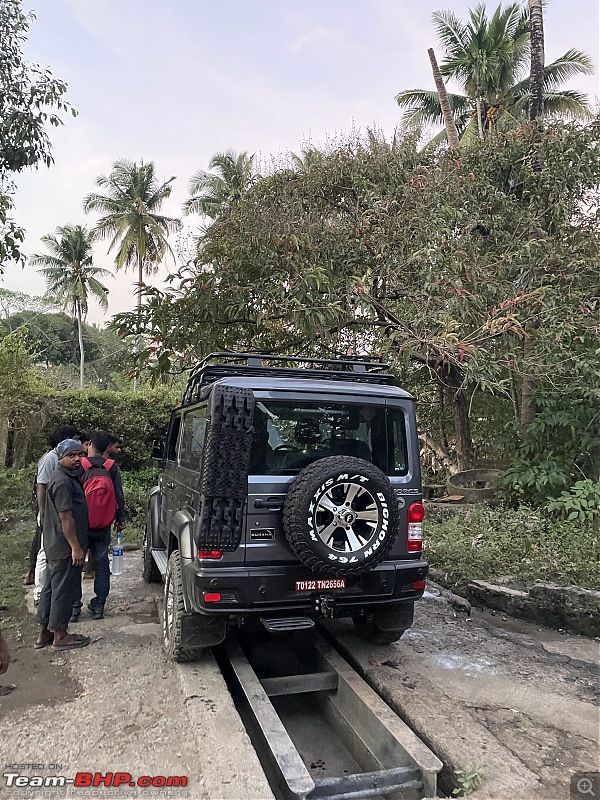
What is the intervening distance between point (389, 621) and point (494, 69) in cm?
1603

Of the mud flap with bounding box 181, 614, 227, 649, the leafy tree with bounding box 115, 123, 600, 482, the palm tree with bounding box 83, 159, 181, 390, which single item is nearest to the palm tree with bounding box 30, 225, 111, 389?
the palm tree with bounding box 83, 159, 181, 390

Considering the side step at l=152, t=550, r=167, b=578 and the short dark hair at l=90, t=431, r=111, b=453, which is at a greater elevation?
the short dark hair at l=90, t=431, r=111, b=453

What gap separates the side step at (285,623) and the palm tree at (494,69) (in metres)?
13.1

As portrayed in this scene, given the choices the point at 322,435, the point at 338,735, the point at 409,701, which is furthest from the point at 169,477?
the point at 409,701

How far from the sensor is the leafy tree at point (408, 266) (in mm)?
7773

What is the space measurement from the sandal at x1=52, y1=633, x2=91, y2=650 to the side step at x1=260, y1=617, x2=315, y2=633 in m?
1.80

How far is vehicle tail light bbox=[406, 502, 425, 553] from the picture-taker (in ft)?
13.9

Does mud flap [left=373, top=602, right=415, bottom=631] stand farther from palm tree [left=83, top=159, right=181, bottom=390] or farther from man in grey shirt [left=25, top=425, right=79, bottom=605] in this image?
palm tree [left=83, top=159, right=181, bottom=390]

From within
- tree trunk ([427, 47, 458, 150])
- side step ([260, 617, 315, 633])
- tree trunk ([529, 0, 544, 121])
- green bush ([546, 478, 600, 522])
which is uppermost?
tree trunk ([427, 47, 458, 150])

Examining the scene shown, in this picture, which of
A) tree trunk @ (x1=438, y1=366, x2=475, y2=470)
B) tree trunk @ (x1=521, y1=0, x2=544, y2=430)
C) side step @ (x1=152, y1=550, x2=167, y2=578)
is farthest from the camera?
tree trunk @ (x1=438, y1=366, x2=475, y2=470)

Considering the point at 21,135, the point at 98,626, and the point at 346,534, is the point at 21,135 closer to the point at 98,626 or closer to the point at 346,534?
the point at 98,626

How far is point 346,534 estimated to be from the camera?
3.85 m

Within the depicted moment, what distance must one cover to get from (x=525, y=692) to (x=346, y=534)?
1644 millimetres

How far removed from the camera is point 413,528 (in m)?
4.25
